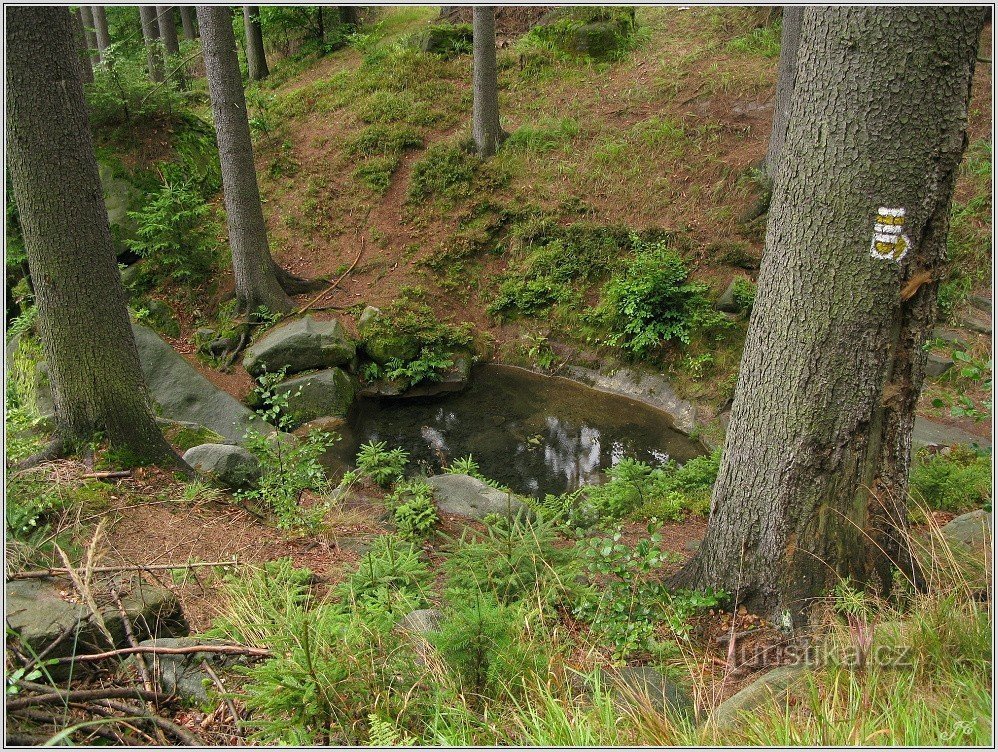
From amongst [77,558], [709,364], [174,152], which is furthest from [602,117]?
[77,558]

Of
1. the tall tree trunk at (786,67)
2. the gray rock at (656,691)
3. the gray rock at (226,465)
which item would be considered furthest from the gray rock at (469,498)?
the tall tree trunk at (786,67)

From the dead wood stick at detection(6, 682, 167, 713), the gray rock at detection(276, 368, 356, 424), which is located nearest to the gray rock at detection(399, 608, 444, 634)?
the dead wood stick at detection(6, 682, 167, 713)

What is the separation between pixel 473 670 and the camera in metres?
2.78

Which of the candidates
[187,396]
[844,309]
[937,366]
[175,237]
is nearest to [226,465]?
[187,396]

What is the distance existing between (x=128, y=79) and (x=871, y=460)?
13121mm

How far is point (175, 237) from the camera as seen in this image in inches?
436

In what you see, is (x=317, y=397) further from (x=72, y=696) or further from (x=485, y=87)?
Answer: (x=485, y=87)

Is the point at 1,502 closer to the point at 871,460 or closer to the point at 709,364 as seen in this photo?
the point at 871,460

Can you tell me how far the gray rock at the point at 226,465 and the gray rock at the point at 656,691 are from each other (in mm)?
4055

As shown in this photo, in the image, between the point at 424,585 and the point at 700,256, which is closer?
the point at 424,585

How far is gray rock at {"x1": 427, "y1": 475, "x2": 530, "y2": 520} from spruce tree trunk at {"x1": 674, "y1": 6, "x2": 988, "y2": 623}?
8.47 feet

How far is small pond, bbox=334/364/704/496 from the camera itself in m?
8.30

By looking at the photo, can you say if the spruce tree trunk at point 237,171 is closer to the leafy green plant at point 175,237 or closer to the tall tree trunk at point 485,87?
the leafy green plant at point 175,237

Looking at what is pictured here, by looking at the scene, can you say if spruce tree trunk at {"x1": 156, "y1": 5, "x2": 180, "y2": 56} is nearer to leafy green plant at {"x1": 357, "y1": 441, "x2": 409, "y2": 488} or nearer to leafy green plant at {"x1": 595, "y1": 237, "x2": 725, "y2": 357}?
leafy green plant at {"x1": 595, "y1": 237, "x2": 725, "y2": 357}
